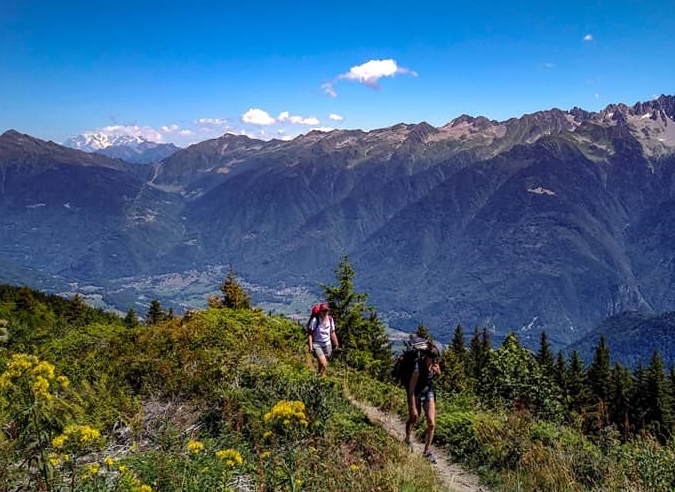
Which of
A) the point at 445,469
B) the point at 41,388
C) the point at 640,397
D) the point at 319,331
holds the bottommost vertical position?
the point at 640,397

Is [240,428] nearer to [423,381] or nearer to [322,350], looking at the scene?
[423,381]

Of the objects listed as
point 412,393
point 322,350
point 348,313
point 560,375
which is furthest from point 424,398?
point 560,375

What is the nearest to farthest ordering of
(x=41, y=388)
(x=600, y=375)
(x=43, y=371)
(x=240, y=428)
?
(x=41, y=388), (x=43, y=371), (x=240, y=428), (x=600, y=375)

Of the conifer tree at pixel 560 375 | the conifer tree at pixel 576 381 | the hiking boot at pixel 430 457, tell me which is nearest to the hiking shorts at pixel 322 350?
the hiking boot at pixel 430 457

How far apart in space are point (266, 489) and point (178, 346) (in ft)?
25.1

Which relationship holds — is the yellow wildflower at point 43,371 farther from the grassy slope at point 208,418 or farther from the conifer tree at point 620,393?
the conifer tree at point 620,393

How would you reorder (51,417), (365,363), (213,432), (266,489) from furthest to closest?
(365,363)
(213,432)
(266,489)
(51,417)

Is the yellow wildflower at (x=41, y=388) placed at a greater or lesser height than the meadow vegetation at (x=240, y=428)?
greater

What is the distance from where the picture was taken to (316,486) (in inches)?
269

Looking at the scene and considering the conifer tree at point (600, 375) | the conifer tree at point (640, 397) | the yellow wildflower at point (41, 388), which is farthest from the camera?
the conifer tree at point (600, 375)

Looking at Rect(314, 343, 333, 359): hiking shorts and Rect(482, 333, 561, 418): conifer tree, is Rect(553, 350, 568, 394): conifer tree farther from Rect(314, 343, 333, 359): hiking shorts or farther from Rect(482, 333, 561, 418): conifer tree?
Rect(314, 343, 333, 359): hiking shorts

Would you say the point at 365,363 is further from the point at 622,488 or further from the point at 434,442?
the point at 622,488

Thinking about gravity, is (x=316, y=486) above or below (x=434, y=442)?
above

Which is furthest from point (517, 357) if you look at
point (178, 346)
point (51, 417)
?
point (51, 417)
